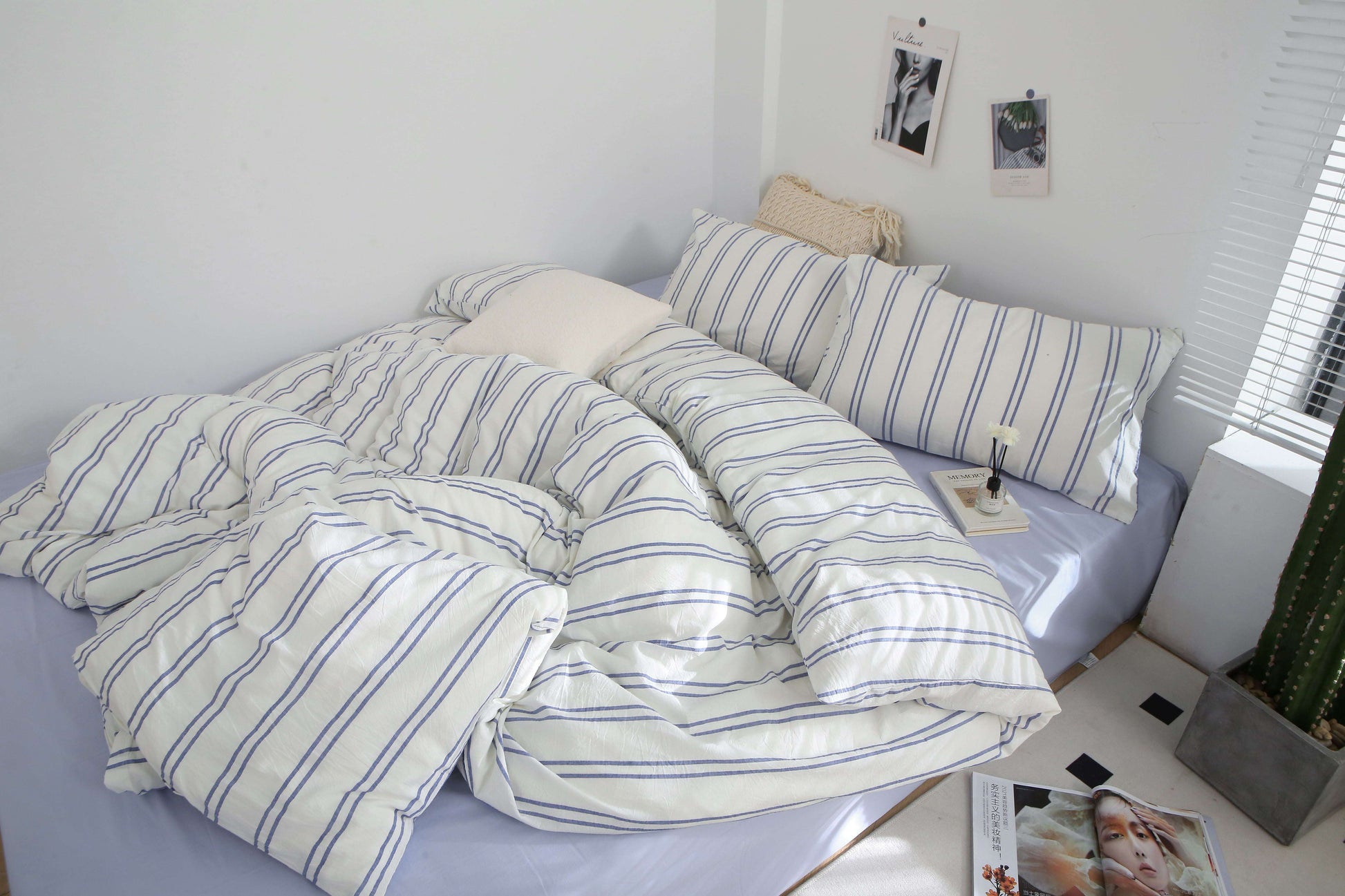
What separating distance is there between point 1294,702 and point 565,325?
4.81 feet

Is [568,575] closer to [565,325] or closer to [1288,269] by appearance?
[565,325]

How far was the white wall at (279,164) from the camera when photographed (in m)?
1.64

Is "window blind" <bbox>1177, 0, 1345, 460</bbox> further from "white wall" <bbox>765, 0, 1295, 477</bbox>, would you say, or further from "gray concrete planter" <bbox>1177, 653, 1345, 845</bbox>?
"gray concrete planter" <bbox>1177, 653, 1345, 845</bbox>

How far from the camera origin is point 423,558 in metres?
1.13

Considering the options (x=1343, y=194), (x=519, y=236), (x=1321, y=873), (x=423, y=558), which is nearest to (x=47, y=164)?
(x=519, y=236)

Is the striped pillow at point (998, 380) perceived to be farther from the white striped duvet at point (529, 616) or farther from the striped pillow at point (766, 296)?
the white striped duvet at point (529, 616)

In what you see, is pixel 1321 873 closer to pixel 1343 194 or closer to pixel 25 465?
pixel 1343 194

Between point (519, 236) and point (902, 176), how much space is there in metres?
1.02

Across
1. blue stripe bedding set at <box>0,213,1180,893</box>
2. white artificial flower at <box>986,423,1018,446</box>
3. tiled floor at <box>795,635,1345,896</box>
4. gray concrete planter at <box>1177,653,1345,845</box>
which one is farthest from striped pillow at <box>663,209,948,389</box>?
gray concrete planter at <box>1177,653,1345,845</box>

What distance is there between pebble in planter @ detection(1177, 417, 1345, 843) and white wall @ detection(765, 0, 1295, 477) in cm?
40

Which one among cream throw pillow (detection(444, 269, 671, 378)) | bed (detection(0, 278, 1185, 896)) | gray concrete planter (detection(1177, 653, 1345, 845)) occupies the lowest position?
gray concrete planter (detection(1177, 653, 1345, 845))

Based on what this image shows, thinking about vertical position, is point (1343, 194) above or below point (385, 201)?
above

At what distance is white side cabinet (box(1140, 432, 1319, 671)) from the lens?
147 cm

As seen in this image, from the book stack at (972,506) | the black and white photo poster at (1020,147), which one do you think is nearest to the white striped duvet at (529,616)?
the book stack at (972,506)
